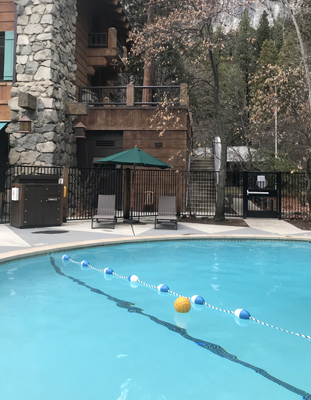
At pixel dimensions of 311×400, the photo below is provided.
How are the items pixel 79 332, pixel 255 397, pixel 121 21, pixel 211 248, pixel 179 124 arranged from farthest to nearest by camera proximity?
pixel 121 21
pixel 179 124
pixel 211 248
pixel 79 332
pixel 255 397

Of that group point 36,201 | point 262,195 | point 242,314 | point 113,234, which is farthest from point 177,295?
point 262,195

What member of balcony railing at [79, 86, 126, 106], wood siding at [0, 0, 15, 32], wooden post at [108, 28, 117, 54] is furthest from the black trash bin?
wooden post at [108, 28, 117, 54]

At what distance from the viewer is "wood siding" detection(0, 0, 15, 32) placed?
14.2 m

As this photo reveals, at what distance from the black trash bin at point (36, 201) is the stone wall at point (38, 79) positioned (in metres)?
3.05

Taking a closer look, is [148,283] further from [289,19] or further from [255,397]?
[289,19]

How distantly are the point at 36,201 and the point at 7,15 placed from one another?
7937mm

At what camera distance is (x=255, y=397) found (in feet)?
9.70

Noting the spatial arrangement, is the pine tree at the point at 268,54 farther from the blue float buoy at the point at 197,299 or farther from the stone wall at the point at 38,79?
the blue float buoy at the point at 197,299

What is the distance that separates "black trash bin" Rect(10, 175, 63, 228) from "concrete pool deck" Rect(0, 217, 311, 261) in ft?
1.00

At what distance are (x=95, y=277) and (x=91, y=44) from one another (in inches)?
570

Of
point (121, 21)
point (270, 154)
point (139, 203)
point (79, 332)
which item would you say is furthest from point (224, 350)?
point (270, 154)

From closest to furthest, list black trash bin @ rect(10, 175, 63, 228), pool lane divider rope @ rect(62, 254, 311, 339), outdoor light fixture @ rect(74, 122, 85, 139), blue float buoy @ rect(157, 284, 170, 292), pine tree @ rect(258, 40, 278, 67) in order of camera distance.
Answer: pool lane divider rope @ rect(62, 254, 311, 339)
blue float buoy @ rect(157, 284, 170, 292)
black trash bin @ rect(10, 175, 63, 228)
outdoor light fixture @ rect(74, 122, 85, 139)
pine tree @ rect(258, 40, 278, 67)

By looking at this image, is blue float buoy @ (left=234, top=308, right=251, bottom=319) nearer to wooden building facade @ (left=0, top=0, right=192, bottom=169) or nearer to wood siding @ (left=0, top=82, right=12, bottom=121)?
wooden building facade @ (left=0, top=0, right=192, bottom=169)

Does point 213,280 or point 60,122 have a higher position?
point 60,122
